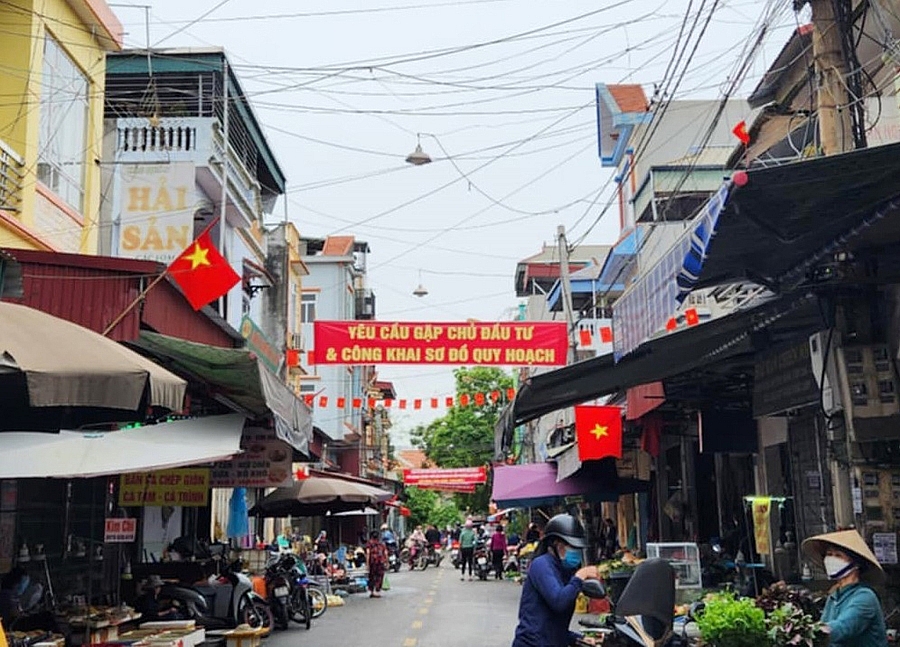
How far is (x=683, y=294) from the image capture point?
7676 millimetres

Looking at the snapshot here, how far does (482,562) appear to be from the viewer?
2853cm

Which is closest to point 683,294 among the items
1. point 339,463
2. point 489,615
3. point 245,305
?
point 489,615

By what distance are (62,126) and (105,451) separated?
7247 mm

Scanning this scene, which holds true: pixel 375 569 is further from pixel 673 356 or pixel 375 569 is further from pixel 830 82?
pixel 830 82

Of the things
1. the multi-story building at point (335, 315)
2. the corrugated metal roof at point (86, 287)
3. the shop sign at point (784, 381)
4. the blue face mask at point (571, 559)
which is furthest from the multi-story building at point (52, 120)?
the multi-story building at point (335, 315)

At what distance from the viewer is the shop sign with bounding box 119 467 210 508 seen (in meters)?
13.1

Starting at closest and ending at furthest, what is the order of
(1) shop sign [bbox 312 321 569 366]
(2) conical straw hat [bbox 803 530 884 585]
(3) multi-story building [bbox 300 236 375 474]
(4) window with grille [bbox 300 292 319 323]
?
(2) conical straw hat [bbox 803 530 884 585] → (1) shop sign [bbox 312 321 569 366] → (3) multi-story building [bbox 300 236 375 474] → (4) window with grille [bbox 300 292 319 323]

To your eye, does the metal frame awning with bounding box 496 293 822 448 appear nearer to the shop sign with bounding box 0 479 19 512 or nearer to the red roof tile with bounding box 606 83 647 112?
the shop sign with bounding box 0 479 19 512

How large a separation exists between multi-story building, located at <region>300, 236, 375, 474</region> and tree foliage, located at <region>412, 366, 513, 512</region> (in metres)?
7.37

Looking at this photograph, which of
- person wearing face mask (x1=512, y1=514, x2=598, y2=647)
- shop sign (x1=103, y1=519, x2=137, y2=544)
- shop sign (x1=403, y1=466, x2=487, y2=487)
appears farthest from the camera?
shop sign (x1=403, y1=466, x2=487, y2=487)

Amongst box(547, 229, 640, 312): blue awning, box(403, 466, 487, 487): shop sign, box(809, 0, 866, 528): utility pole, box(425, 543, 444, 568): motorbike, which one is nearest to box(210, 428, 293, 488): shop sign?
box(809, 0, 866, 528): utility pole

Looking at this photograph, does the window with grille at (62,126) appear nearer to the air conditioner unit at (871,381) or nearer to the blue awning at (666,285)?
the blue awning at (666,285)

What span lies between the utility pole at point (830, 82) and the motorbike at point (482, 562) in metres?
22.3

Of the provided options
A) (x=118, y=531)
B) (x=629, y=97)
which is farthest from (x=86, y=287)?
(x=629, y=97)
